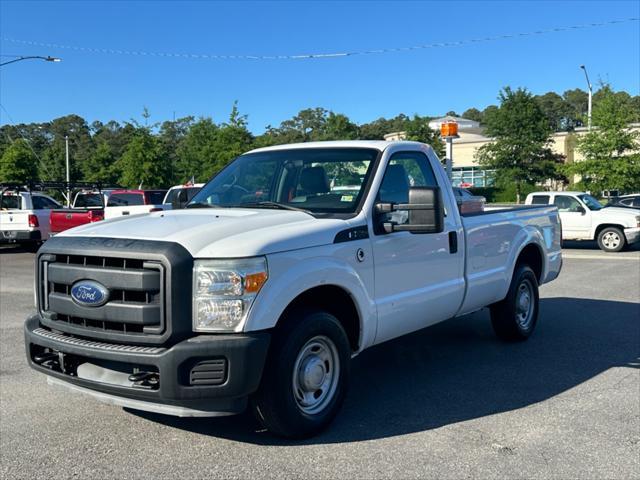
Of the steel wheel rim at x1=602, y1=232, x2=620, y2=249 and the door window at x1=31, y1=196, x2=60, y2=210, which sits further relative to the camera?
the door window at x1=31, y1=196, x2=60, y2=210

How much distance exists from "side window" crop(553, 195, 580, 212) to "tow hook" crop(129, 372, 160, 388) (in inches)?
665

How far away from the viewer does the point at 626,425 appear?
A: 4547mm

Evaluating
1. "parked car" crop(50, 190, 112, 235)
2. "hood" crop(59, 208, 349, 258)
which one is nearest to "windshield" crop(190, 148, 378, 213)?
"hood" crop(59, 208, 349, 258)

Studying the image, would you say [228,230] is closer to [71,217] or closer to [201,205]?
[201,205]

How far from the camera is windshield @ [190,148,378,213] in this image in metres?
4.90

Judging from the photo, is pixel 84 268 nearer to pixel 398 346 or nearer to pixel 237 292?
pixel 237 292

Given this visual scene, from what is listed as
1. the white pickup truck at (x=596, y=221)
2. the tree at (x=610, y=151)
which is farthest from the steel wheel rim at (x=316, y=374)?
the tree at (x=610, y=151)

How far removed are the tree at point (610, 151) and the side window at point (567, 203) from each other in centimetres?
820

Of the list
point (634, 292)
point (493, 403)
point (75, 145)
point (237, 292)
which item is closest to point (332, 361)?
point (237, 292)

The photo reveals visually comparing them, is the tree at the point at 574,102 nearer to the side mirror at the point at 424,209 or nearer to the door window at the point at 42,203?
the door window at the point at 42,203

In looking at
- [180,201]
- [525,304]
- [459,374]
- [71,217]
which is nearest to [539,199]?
[525,304]

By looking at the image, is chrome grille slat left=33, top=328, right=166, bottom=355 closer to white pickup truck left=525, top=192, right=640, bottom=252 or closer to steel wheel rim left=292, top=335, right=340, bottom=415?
steel wheel rim left=292, top=335, right=340, bottom=415

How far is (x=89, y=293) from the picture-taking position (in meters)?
3.91

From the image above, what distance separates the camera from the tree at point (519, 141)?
38.7 metres
